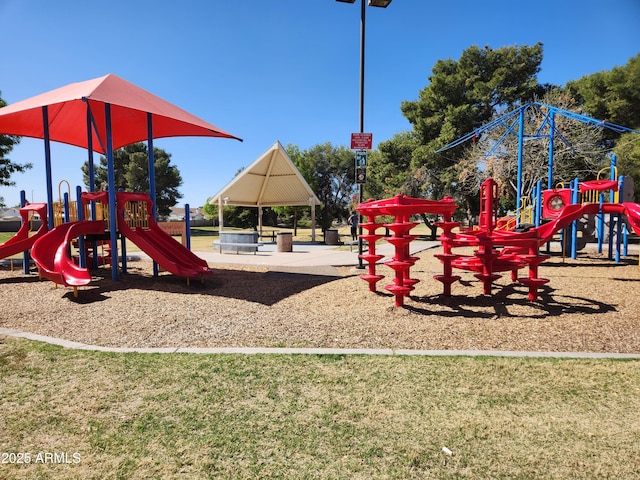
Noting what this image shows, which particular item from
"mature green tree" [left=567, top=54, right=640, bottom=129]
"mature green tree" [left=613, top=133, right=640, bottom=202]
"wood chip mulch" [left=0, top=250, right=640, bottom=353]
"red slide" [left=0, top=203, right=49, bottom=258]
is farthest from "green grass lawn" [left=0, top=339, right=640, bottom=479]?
"mature green tree" [left=567, top=54, right=640, bottom=129]

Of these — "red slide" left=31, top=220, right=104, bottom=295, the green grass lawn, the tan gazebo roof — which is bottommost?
the green grass lawn

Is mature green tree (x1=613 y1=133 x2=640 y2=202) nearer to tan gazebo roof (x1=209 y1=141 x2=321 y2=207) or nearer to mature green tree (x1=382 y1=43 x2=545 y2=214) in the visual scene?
mature green tree (x1=382 y1=43 x2=545 y2=214)

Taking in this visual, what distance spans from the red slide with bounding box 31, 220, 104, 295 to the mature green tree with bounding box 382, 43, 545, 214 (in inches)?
900

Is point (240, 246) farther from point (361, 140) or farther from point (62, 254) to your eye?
point (62, 254)

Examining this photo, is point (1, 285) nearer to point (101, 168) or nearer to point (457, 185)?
point (457, 185)

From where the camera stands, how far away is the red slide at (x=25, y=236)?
9.41 metres

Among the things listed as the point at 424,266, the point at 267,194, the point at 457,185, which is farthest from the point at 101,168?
the point at 424,266

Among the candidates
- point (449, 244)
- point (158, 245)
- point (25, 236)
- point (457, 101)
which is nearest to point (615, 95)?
point (457, 101)

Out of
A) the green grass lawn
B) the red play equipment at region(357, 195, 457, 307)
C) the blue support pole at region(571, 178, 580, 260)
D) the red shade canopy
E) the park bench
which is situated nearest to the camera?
the green grass lawn

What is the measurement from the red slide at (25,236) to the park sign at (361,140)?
8.57 metres

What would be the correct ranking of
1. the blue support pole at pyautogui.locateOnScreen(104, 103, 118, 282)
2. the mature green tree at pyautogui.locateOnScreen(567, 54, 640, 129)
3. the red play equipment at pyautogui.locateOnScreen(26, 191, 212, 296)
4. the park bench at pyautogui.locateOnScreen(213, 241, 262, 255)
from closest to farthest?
the red play equipment at pyautogui.locateOnScreen(26, 191, 212, 296), the blue support pole at pyautogui.locateOnScreen(104, 103, 118, 282), the park bench at pyautogui.locateOnScreen(213, 241, 262, 255), the mature green tree at pyautogui.locateOnScreen(567, 54, 640, 129)

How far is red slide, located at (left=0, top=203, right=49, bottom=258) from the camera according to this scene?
941 centimetres

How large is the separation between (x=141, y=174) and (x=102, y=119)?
4139 centimetres

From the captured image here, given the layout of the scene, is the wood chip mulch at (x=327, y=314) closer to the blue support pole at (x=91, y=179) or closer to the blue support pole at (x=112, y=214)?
the blue support pole at (x=112, y=214)
